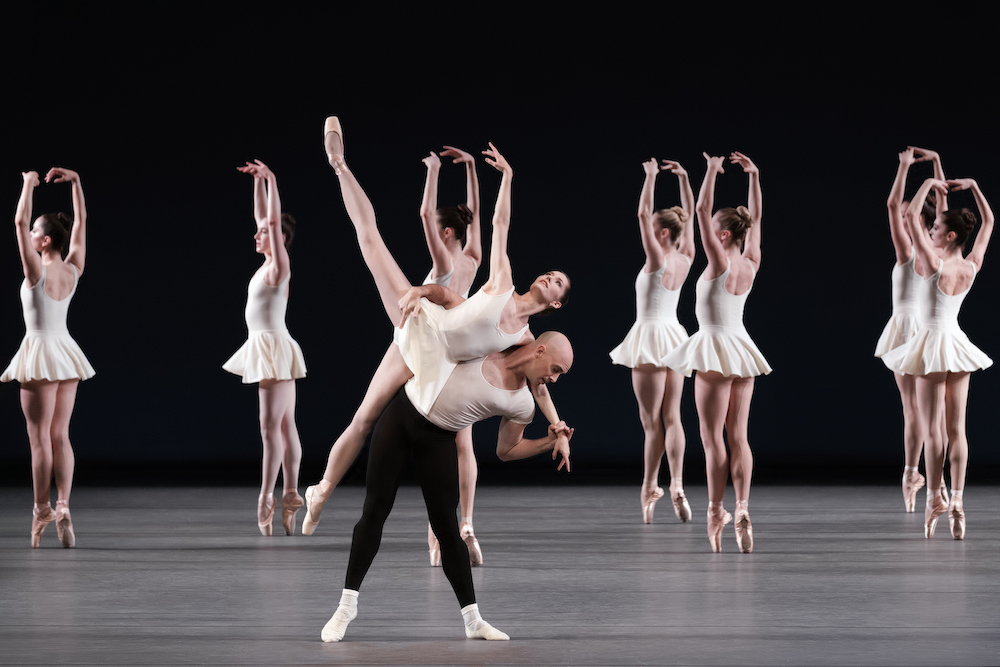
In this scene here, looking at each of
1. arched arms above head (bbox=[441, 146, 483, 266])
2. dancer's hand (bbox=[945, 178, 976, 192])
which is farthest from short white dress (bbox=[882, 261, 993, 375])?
arched arms above head (bbox=[441, 146, 483, 266])

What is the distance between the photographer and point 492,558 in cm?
579

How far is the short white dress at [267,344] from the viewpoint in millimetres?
6637

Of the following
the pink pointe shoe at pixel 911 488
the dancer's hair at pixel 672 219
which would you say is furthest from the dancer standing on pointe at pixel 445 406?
the pink pointe shoe at pixel 911 488

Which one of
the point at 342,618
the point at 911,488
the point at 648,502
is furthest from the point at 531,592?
the point at 911,488

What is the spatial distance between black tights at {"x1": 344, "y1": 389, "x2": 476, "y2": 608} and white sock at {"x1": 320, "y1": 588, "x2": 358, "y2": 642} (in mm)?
32

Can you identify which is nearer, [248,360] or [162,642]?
[162,642]

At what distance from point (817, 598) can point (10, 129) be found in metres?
8.15

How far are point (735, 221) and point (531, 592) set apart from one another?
206cm

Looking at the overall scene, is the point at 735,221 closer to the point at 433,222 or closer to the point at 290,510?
the point at 433,222

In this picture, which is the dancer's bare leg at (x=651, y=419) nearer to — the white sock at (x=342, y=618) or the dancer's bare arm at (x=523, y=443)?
the dancer's bare arm at (x=523, y=443)

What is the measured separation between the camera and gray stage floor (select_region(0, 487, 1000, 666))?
386cm

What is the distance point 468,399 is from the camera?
12.7 ft

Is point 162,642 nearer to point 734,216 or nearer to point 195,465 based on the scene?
point 734,216

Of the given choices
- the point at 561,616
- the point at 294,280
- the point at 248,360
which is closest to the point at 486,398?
the point at 561,616
